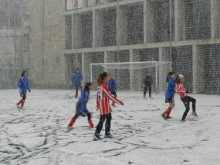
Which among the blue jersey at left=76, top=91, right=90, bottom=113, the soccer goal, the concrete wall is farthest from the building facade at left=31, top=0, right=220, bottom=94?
the blue jersey at left=76, top=91, right=90, bottom=113

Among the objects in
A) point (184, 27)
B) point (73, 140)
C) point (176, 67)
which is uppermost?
point (184, 27)

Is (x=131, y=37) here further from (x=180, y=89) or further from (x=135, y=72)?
(x=180, y=89)

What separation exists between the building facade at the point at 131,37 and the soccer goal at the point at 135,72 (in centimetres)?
44

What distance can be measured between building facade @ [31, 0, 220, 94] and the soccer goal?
435 mm

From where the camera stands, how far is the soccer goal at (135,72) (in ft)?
87.4

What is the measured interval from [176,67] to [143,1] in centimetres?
635

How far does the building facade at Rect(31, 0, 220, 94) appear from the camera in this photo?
84.9 ft

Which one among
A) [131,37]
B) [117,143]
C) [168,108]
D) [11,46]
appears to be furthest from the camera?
[11,46]

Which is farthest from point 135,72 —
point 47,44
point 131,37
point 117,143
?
point 117,143

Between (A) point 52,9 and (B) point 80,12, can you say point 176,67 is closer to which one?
(B) point 80,12

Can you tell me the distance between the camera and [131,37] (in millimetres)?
32031

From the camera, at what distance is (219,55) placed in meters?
25.6

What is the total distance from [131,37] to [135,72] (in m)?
4.29

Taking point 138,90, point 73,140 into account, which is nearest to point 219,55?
point 138,90
